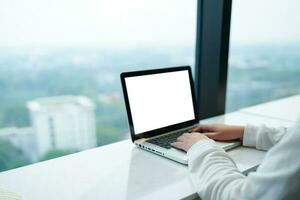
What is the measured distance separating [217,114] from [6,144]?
1.02m

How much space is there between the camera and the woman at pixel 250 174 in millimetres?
608

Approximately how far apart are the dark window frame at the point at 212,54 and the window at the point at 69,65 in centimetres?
23

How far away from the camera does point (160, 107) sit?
3.86ft

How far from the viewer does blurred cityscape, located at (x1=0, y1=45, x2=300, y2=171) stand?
1156 millimetres

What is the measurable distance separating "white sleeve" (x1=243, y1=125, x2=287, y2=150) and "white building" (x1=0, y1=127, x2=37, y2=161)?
0.78 metres

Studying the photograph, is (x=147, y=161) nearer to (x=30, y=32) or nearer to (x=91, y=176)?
(x=91, y=176)

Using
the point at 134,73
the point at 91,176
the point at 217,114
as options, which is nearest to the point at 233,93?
the point at 217,114

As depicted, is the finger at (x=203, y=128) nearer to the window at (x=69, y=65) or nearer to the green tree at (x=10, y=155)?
the window at (x=69, y=65)

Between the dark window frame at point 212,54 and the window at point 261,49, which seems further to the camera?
the window at point 261,49

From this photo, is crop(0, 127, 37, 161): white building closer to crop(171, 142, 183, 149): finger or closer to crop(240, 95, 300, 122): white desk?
crop(171, 142, 183, 149): finger

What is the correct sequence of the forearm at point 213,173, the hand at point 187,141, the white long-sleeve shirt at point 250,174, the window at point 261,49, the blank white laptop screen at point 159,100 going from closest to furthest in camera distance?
1. the white long-sleeve shirt at point 250,174
2. the forearm at point 213,173
3. the hand at point 187,141
4. the blank white laptop screen at point 159,100
5. the window at point 261,49

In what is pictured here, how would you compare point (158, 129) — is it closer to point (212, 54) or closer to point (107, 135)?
point (107, 135)

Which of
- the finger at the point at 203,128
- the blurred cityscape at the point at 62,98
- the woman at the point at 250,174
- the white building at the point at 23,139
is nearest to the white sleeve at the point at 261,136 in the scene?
the woman at the point at 250,174

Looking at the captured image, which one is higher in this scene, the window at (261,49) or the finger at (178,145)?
the window at (261,49)
